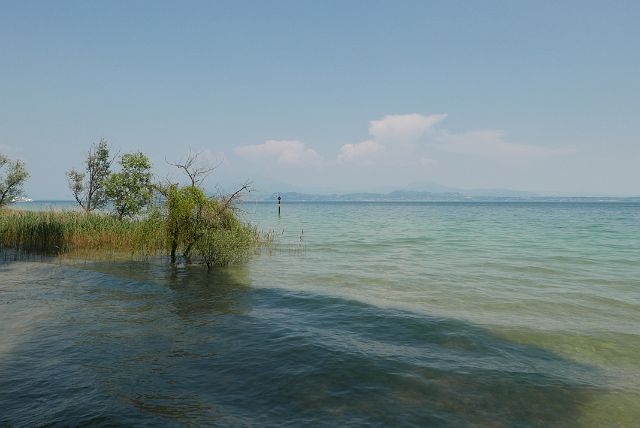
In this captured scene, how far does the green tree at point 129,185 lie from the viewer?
38375 mm

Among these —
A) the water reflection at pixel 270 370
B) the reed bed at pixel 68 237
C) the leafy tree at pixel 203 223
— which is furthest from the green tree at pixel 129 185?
the water reflection at pixel 270 370

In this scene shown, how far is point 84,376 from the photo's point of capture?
9.20 metres

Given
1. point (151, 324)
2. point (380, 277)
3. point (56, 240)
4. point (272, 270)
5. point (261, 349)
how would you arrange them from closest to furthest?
point (261, 349) → point (151, 324) → point (380, 277) → point (272, 270) → point (56, 240)

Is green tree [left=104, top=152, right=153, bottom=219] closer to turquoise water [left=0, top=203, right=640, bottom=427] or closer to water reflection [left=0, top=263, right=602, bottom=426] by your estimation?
turquoise water [left=0, top=203, right=640, bottom=427]

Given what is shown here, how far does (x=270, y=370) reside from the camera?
988 centimetres

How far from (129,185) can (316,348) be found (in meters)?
33.2

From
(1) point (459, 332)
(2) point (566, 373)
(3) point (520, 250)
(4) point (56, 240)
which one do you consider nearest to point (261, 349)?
(1) point (459, 332)

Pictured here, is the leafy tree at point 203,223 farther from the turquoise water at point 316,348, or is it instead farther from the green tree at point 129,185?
the green tree at point 129,185

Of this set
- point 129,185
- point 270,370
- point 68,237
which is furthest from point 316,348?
point 129,185

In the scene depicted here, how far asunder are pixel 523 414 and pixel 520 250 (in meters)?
29.1

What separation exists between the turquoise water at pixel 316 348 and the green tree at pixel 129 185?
625 inches

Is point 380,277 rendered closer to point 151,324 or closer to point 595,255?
point 151,324

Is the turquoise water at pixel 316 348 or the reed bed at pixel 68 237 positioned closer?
the turquoise water at pixel 316 348

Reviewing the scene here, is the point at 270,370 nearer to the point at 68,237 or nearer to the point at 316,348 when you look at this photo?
the point at 316,348
